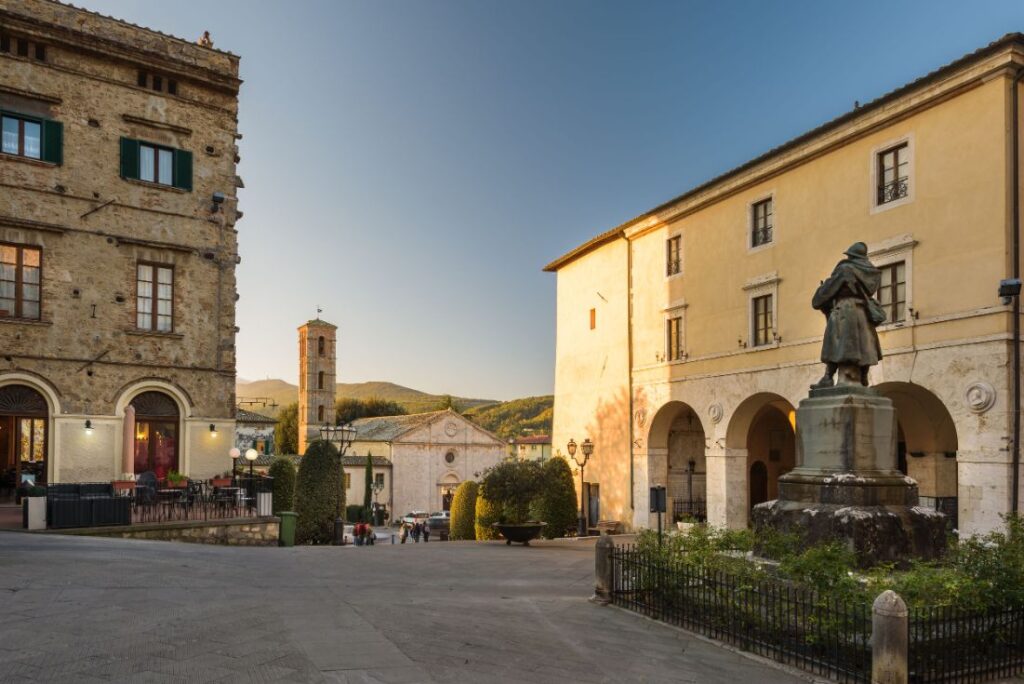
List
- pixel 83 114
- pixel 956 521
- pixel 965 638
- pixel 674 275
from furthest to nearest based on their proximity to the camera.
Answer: pixel 674 275 < pixel 83 114 < pixel 956 521 < pixel 965 638

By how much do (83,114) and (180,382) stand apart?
8033 millimetres

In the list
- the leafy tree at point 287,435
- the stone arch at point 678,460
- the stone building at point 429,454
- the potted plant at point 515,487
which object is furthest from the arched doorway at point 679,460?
the leafy tree at point 287,435

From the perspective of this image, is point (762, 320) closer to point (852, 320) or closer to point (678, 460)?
point (678, 460)

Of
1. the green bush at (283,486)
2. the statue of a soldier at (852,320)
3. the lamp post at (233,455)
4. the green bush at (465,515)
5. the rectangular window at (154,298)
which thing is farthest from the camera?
the green bush at (465,515)

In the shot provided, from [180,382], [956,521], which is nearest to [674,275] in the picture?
[956,521]

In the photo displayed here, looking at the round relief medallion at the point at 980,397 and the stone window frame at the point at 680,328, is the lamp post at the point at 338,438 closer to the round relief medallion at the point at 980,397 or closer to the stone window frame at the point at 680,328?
the stone window frame at the point at 680,328

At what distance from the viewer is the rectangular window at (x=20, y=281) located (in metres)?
20.6

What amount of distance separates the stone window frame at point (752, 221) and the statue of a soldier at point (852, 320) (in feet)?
38.1

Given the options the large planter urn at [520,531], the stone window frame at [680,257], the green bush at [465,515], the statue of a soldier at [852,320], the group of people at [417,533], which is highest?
the stone window frame at [680,257]

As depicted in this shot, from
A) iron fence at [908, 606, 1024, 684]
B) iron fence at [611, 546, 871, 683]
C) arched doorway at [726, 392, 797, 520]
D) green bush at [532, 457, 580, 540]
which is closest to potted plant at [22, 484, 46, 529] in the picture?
iron fence at [611, 546, 871, 683]

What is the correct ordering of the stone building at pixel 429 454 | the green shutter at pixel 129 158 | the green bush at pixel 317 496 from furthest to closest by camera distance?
1. the stone building at pixel 429 454
2. the green shutter at pixel 129 158
3. the green bush at pixel 317 496

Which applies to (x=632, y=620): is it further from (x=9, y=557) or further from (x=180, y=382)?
(x=180, y=382)

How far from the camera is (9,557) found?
11.9 m

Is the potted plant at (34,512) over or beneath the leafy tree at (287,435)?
over
